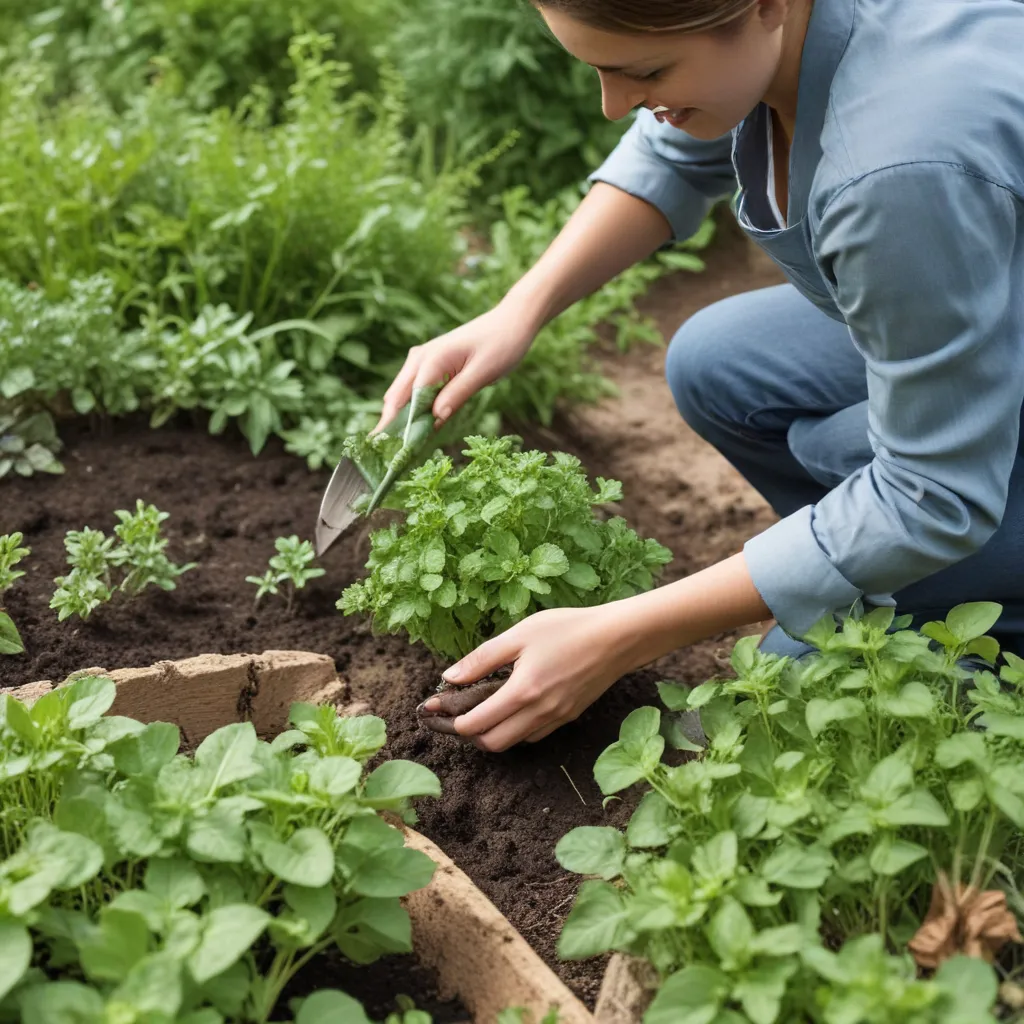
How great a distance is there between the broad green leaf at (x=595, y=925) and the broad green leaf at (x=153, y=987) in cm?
46

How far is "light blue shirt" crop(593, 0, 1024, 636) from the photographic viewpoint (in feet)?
5.06

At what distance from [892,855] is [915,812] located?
5 cm

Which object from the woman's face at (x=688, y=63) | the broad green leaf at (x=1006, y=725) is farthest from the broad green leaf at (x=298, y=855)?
the woman's face at (x=688, y=63)

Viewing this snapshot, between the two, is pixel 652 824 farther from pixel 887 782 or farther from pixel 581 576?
pixel 581 576

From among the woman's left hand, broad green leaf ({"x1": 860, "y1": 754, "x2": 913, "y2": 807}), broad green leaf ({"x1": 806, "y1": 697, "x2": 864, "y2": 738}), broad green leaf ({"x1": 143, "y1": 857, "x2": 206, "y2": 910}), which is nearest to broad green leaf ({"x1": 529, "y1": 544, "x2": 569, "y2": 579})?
the woman's left hand

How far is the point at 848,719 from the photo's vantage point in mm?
1571

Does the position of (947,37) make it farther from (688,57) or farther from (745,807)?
(745,807)

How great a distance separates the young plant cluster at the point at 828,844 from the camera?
1.33m

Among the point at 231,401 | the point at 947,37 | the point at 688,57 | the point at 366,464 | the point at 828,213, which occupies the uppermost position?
the point at 688,57

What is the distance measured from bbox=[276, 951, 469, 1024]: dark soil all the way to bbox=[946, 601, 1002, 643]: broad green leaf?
0.83m

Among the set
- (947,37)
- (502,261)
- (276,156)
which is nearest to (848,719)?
(947,37)

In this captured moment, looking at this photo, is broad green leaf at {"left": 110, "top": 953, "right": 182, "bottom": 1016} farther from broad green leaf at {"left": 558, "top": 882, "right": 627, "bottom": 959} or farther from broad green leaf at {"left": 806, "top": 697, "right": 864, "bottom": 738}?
broad green leaf at {"left": 806, "top": 697, "right": 864, "bottom": 738}

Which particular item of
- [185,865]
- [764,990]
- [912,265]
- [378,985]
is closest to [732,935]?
[764,990]

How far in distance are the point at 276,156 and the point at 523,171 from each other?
1.28 metres
